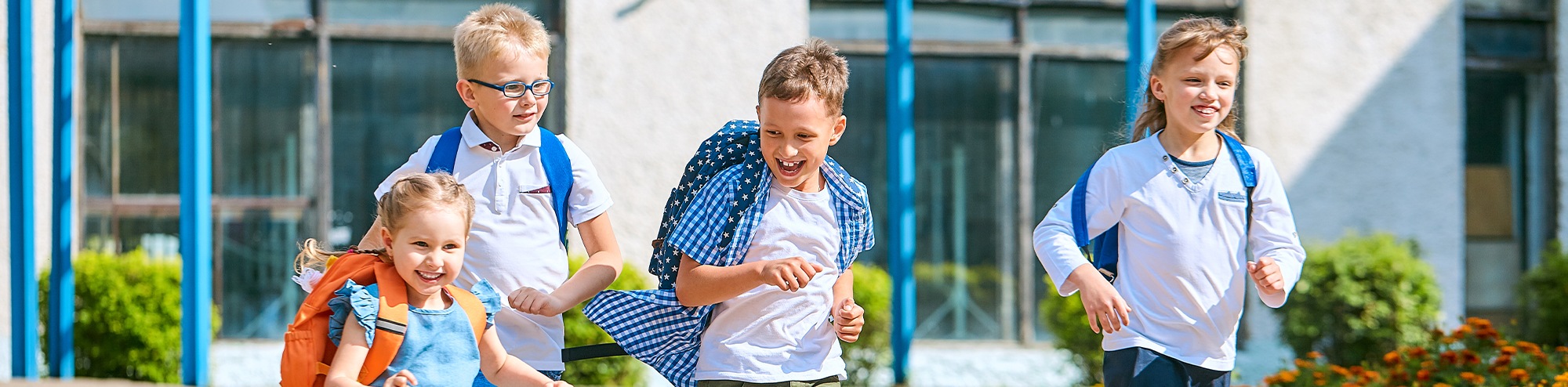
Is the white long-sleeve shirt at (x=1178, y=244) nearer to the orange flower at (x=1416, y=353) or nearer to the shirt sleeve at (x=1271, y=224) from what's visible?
the shirt sleeve at (x=1271, y=224)

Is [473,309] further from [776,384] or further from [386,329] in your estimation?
[776,384]

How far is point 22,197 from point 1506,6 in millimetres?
8950

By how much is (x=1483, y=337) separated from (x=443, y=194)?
4448mm

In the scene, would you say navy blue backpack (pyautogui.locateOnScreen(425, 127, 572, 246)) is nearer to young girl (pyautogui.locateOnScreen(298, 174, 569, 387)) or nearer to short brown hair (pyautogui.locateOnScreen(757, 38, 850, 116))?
young girl (pyautogui.locateOnScreen(298, 174, 569, 387))

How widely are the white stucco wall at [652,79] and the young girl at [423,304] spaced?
4580 millimetres

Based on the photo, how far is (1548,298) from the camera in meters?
6.23

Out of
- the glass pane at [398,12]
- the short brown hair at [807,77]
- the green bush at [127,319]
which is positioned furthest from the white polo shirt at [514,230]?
the glass pane at [398,12]

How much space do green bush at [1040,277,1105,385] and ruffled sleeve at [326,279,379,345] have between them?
445cm

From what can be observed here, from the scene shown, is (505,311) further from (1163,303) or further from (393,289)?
(1163,303)

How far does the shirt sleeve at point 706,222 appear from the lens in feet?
7.16

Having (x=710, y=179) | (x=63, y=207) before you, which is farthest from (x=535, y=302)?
(x=63, y=207)

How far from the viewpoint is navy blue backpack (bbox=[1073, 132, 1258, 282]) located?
8.25 feet

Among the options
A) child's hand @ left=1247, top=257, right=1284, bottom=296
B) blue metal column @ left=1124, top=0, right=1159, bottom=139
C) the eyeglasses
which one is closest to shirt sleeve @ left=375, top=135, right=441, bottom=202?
the eyeglasses

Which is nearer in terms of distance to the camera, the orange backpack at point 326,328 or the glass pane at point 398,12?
the orange backpack at point 326,328
